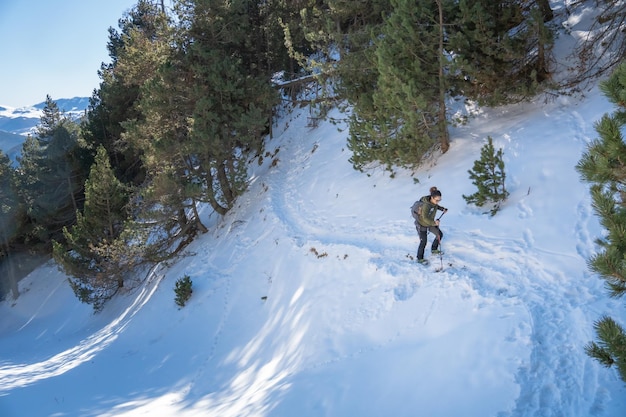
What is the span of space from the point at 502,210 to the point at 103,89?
23.7m

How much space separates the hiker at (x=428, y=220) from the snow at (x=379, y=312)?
354 millimetres

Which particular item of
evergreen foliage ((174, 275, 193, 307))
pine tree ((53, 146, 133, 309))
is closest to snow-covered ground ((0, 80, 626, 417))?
evergreen foliage ((174, 275, 193, 307))

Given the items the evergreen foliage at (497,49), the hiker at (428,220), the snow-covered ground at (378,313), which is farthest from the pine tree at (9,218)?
the evergreen foliage at (497,49)

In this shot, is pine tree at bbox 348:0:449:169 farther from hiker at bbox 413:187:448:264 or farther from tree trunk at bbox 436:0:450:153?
hiker at bbox 413:187:448:264

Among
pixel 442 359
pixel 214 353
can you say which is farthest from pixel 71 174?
pixel 442 359

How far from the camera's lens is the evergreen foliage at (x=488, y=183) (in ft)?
29.5

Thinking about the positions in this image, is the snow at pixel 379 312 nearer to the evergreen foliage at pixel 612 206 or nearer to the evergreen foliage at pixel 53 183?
the evergreen foliage at pixel 612 206

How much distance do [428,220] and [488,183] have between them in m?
2.04

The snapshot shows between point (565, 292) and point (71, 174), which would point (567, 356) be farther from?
point (71, 174)

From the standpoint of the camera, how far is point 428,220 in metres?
8.59

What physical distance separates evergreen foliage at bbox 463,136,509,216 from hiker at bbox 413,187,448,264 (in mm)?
1162

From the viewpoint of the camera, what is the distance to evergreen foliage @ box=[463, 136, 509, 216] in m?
8.98

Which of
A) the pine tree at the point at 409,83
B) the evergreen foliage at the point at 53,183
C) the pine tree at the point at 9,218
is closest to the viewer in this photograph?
the pine tree at the point at 409,83

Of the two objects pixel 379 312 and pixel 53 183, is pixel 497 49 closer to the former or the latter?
pixel 379 312
